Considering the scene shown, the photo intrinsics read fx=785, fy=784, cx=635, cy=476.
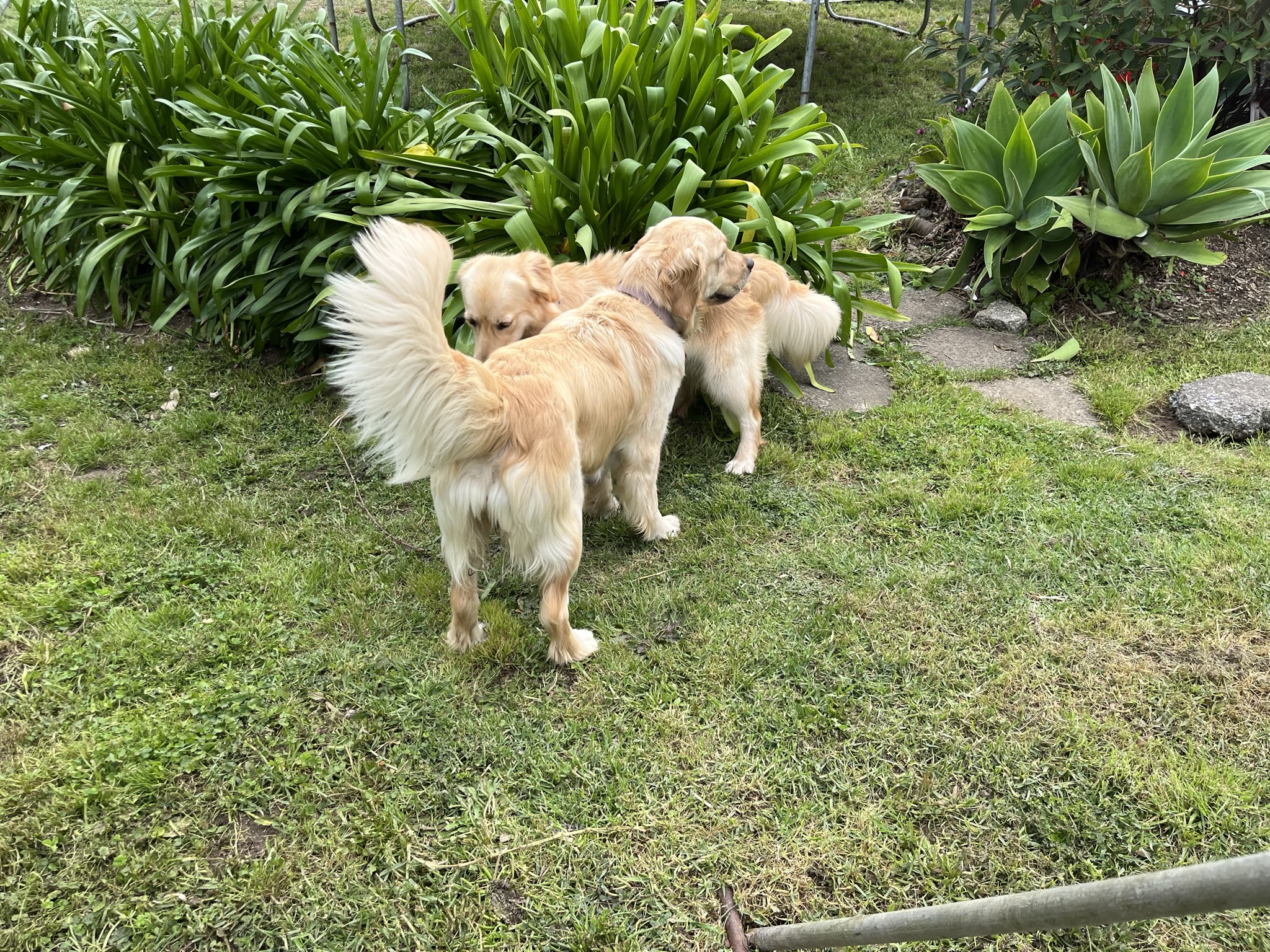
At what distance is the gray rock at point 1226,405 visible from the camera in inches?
151

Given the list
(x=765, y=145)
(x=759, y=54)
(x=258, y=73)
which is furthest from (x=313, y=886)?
(x=759, y=54)

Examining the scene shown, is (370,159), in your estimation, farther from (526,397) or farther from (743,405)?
(526,397)

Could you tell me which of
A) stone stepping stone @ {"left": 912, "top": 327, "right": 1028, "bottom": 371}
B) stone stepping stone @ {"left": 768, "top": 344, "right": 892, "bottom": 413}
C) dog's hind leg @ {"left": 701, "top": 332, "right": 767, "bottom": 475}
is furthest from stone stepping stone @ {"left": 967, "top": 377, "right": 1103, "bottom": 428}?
dog's hind leg @ {"left": 701, "top": 332, "right": 767, "bottom": 475}

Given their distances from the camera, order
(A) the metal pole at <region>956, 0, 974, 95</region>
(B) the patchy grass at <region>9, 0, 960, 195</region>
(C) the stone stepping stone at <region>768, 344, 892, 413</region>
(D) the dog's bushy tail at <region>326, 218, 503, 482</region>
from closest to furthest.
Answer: (D) the dog's bushy tail at <region>326, 218, 503, 482</region>, (C) the stone stepping stone at <region>768, 344, 892, 413</region>, (A) the metal pole at <region>956, 0, 974, 95</region>, (B) the patchy grass at <region>9, 0, 960, 195</region>

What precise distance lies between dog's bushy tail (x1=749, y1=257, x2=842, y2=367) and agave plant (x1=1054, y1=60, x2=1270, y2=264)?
180 centimetres

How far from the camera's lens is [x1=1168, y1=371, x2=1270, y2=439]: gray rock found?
383cm

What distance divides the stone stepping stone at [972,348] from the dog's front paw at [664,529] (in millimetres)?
2251

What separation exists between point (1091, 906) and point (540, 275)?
280 centimetres

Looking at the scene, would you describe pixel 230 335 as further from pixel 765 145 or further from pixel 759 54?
pixel 759 54

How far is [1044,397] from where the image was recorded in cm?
436

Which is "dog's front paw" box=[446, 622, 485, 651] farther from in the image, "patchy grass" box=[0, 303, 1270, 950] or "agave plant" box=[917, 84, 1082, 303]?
"agave plant" box=[917, 84, 1082, 303]

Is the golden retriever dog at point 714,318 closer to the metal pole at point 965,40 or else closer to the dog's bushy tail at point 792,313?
the dog's bushy tail at point 792,313

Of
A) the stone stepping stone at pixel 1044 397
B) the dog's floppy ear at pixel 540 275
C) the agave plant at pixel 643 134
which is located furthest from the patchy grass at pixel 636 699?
the agave plant at pixel 643 134

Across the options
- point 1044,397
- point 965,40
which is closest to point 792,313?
point 1044,397
